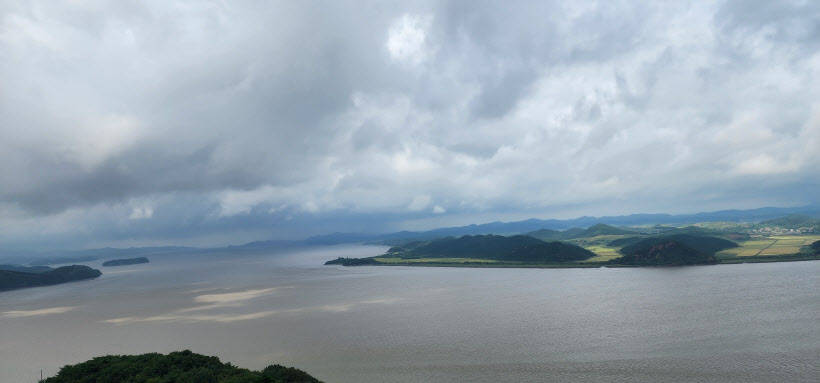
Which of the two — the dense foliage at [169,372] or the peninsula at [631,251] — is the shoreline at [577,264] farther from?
the dense foliage at [169,372]

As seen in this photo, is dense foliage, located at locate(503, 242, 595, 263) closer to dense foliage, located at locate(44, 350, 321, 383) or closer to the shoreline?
the shoreline

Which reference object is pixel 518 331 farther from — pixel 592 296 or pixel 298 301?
pixel 298 301

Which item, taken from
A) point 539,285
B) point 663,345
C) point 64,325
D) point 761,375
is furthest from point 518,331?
point 64,325

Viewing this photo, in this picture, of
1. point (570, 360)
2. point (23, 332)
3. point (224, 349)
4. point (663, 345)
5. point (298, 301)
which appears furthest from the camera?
point (298, 301)

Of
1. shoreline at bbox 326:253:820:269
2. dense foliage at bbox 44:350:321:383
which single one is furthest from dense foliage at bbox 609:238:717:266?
dense foliage at bbox 44:350:321:383

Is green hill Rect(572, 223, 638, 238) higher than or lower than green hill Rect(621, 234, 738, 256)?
higher

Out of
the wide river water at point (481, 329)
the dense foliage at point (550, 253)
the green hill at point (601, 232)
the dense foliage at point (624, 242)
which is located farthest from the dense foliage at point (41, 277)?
the green hill at point (601, 232)

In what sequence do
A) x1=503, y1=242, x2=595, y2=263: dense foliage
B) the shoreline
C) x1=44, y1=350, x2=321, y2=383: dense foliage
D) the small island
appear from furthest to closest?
the small island < x1=503, y1=242, x2=595, y2=263: dense foliage < the shoreline < x1=44, y1=350, x2=321, y2=383: dense foliage
